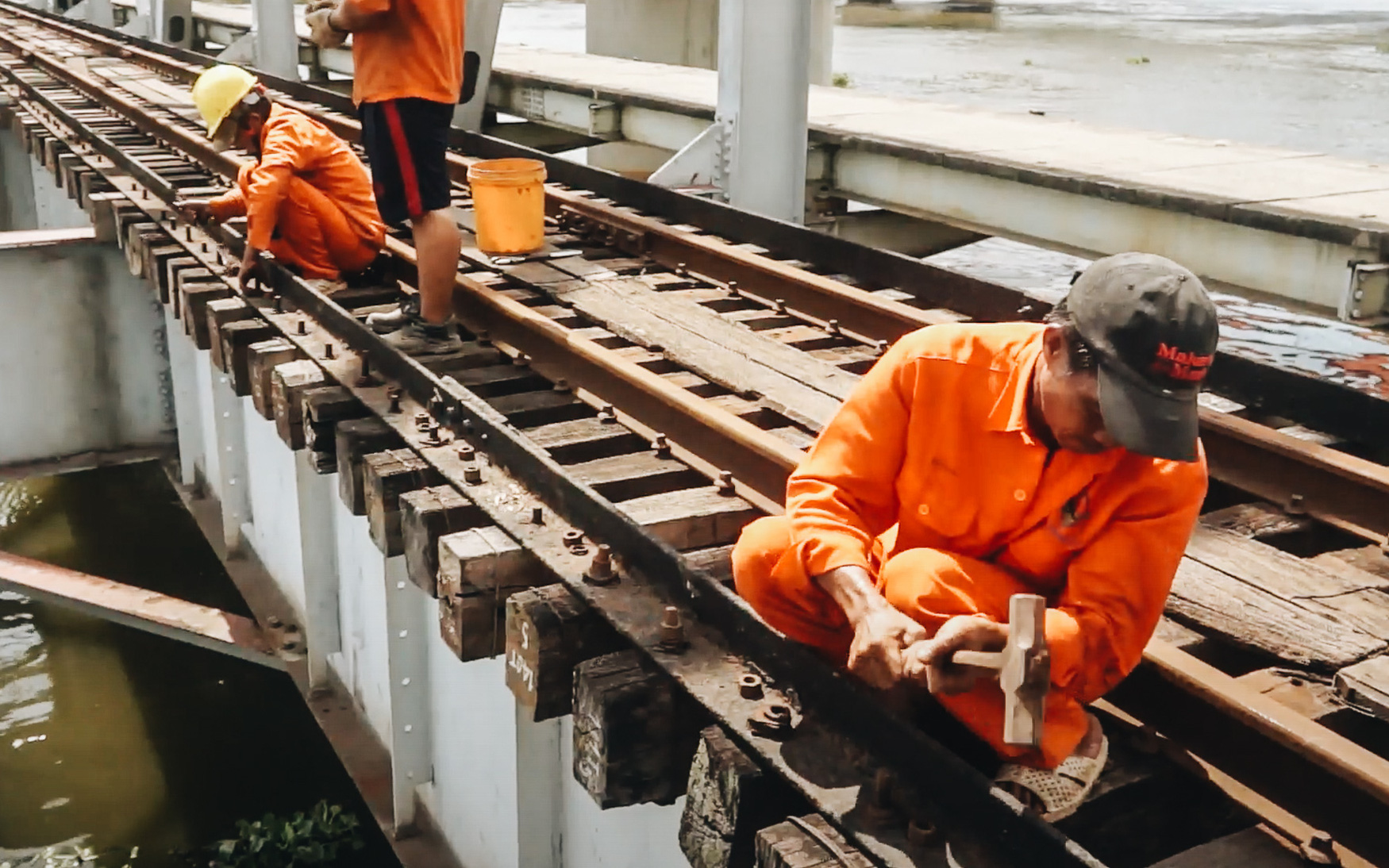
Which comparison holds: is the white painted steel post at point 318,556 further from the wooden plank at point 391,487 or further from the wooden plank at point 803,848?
the wooden plank at point 803,848

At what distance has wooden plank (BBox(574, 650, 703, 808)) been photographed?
8.22 feet

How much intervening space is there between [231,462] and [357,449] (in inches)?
111

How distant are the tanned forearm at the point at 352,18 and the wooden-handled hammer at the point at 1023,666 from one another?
344cm

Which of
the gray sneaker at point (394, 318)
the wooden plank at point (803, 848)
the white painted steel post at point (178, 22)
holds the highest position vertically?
the white painted steel post at point (178, 22)

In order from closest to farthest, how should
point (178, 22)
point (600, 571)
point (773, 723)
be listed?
point (773, 723) < point (600, 571) < point (178, 22)

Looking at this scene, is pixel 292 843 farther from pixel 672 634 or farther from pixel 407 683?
pixel 672 634

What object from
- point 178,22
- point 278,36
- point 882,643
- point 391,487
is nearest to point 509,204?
point 391,487

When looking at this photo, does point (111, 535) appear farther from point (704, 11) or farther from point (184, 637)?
point (704, 11)

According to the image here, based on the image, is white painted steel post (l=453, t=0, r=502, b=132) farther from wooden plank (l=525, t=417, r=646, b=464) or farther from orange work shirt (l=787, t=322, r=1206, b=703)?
orange work shirt (l=787, t=322, r=1206, b=703)

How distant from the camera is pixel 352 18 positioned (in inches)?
177

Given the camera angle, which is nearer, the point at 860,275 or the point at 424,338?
the point at 424,338

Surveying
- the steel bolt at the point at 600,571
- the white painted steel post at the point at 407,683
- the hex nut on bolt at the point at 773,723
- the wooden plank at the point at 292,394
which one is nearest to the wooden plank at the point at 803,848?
the hex nut on bolt at the point at 773,723

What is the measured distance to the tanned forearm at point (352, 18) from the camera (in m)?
4.46

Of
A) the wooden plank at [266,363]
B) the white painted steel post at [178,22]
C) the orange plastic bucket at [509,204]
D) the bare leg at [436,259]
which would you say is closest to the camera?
the wooden plank at [266,363]
